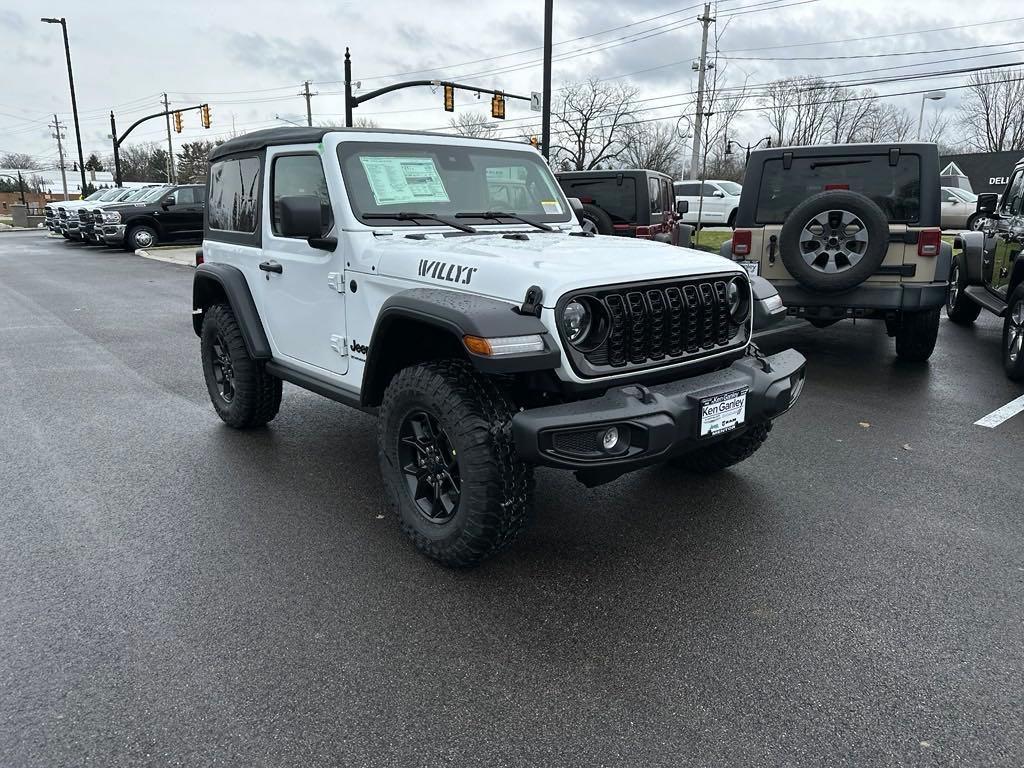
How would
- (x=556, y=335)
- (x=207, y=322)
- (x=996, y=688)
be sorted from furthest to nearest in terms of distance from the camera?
(x=207, y=322)
(x=556, y=335)
(x=996, y=688)

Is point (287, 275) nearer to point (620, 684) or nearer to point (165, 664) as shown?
point (165, 664)

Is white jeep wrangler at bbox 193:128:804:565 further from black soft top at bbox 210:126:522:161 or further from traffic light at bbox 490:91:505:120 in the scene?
traffic light at bbox 490:91:505:120

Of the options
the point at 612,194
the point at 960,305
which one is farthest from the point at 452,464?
the point at 612,194

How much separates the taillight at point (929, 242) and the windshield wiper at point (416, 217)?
183 inches

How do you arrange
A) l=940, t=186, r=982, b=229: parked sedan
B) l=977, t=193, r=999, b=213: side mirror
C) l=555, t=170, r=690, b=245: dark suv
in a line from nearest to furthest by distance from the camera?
l=977, t=193, r=999, b=213: side mirror, l=555, t=170, r=690, b=245: dark suv, l=940, t=186, r=982, b=229: parked sedan

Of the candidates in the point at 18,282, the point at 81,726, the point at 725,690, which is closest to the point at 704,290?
the point at 725,690

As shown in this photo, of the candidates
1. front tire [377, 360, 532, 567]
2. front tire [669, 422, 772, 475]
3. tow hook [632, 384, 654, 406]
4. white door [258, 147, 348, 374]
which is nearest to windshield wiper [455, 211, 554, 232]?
white door [258, 147, 348, 374]

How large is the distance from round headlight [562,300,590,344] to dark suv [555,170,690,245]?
7589 mm

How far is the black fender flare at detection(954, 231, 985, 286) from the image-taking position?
8484 millimetres

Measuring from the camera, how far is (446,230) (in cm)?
401

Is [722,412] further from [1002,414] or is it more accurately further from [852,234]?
[852,234]

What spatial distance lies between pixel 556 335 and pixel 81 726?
6.75 ft

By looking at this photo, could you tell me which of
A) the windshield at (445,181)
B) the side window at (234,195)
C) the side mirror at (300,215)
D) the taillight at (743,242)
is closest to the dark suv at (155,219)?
the side window at (234,195)

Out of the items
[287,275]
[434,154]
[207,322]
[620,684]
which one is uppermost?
[434,154]
